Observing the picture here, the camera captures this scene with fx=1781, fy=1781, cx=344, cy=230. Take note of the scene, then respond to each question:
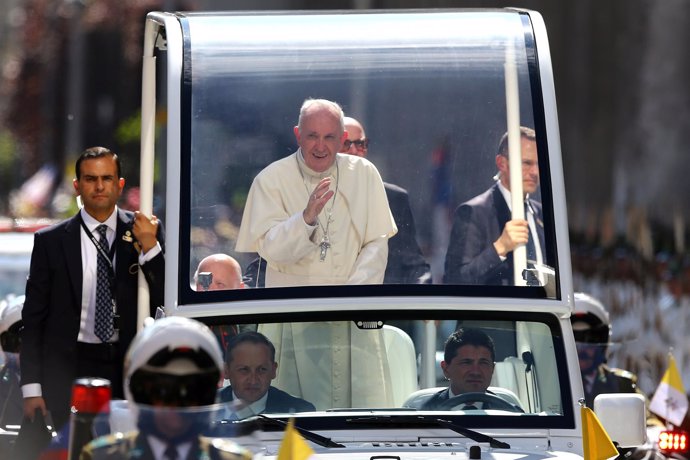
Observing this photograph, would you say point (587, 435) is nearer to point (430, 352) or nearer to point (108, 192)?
point (430, 352)

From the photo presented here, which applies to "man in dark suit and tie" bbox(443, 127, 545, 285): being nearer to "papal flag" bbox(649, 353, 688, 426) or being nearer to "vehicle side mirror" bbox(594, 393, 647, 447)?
"vehicle side mirror" bbox(594, 393, 647, 447)

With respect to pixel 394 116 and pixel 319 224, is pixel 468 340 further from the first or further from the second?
pixel 394 116

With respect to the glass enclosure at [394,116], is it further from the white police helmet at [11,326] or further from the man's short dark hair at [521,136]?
A: the white police helmet at [11,326]

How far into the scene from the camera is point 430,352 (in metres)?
7.56

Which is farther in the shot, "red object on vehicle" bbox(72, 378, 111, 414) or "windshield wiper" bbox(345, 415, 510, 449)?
"windshield wiper" bbox(345, 415, 510, 449)

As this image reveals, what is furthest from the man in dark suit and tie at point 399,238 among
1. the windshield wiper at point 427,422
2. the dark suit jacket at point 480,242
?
the windshield wiper at point 427,422

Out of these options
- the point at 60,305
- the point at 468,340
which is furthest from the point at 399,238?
the point at 60,305

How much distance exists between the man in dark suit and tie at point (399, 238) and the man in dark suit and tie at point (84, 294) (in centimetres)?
107

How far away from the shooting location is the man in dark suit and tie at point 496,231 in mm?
7508

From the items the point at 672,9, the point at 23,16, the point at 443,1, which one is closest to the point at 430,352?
the point at 672,9

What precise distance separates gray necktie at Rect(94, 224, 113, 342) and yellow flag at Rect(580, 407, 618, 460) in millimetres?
2593

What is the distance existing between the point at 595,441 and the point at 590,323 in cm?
381

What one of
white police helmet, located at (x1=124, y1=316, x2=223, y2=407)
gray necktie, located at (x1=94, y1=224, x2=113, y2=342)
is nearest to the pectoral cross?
gray necktie, located at (x1=94, y1=224, x2=113, y2=342)

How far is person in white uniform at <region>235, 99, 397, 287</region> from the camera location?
7.52 m
